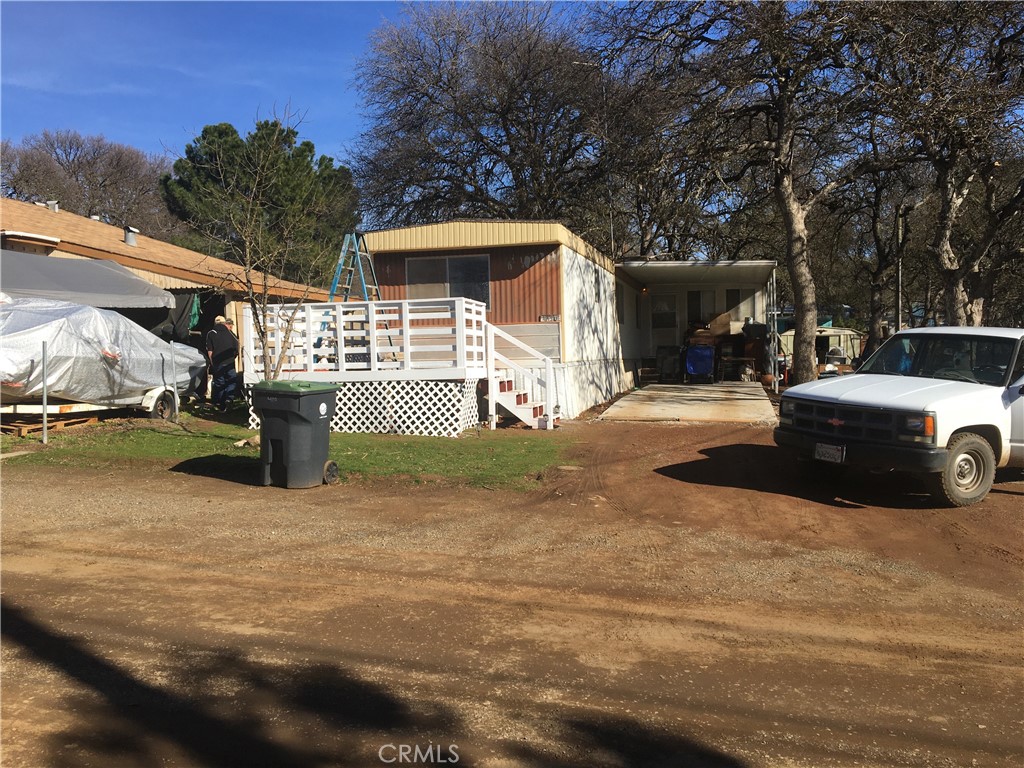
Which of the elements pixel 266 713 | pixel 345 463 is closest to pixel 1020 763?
pixel 266 713

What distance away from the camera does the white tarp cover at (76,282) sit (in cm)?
1465

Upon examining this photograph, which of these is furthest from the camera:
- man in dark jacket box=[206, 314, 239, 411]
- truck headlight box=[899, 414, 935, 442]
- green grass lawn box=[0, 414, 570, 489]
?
man in dark jacket box=[206, 314, 239, 411]

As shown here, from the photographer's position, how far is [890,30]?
1427cm

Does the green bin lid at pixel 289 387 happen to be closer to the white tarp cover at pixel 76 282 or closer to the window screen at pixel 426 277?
the window screen at pixel 426 277

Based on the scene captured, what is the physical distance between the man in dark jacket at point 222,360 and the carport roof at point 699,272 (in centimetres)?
952

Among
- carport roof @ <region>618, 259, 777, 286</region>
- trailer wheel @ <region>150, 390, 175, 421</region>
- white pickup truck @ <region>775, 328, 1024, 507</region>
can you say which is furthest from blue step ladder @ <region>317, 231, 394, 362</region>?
white pickup truck @ <region>775, 328, 1024, 507</region>

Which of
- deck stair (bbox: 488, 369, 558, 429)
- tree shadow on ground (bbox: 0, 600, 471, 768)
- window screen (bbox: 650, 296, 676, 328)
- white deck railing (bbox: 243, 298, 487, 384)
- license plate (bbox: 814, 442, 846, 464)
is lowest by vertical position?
tree shadow on ground (bbox: 0, 600, 471, 768)

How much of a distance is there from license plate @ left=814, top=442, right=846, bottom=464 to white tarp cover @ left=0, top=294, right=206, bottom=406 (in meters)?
9.62

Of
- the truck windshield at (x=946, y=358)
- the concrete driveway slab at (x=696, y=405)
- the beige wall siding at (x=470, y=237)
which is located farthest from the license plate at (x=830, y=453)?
the beige wall siding at (x=470, y=237)

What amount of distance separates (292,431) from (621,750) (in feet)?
19.1

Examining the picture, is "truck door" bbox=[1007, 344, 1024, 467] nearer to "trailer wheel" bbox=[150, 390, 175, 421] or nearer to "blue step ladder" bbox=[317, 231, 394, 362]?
"blue step ladder" bbox=[317, 231, 394, 362]

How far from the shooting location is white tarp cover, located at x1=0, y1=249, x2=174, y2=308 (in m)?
14.6

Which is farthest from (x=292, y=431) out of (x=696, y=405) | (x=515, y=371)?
(x=696, y=405)

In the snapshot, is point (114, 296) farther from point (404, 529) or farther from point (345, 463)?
point (404, 529)
